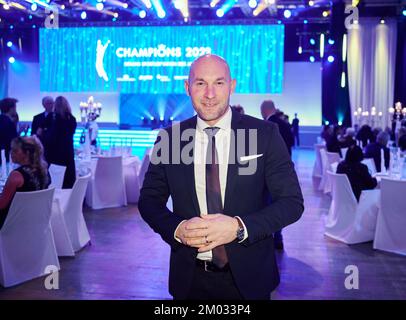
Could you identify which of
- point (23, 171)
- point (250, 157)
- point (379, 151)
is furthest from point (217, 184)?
point (379, 151)

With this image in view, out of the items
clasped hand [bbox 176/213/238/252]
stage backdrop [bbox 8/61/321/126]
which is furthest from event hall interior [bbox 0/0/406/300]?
stage backdrop [bbox 8/61/321/126]

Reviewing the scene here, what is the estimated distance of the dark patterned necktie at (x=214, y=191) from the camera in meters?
1.57

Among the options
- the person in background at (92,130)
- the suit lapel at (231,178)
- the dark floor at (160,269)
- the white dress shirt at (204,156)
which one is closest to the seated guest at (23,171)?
the dark floor at (160,269)

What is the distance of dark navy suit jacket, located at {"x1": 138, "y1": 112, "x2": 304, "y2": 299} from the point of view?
153cm

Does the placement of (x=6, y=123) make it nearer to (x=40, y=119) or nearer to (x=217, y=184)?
(x=40, y=119)

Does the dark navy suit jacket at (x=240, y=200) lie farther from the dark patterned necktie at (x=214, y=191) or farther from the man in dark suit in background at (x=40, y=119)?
the man in dark suit in background at (x=40, y=119)

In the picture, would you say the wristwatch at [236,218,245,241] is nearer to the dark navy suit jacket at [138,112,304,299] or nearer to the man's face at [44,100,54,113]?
the dark navy suit jacket at [138,112,304,299]

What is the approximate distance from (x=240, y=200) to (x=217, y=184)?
0.09 metres

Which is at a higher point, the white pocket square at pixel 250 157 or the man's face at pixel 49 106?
the man's face at pixel 49 106

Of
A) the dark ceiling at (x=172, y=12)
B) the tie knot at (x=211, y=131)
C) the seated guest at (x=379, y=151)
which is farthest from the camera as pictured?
the dark ceiling at (x=172, y=12)

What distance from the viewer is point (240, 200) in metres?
1.57

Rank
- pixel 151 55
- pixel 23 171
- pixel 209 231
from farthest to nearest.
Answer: pixel 151 55 → pixel 23 171 → pixel 209 231

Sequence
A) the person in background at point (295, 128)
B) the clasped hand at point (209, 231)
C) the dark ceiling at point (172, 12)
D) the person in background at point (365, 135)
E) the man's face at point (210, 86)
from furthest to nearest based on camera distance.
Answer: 1. the person in background at point (295, 128)
2. the dark ceiling at point (172, 12)
3. the person in background at point (365, 135)
4. the man's face at point (210, 86)
5. the clasped hand at point (209, 231)
